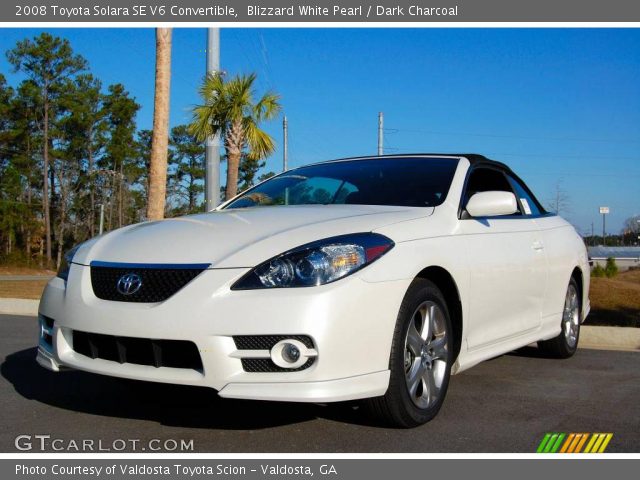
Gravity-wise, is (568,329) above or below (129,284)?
below

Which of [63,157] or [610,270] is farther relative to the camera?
[63,157]

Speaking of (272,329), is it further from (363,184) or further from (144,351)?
(363,184)

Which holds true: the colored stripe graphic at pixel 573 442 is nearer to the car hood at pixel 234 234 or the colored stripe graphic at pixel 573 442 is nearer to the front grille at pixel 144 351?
the car hood at pixel 234 234

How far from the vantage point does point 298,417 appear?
153 inches

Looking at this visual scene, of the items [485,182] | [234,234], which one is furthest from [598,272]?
[234,234]

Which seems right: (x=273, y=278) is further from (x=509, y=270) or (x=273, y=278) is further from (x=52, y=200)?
(x=52, y=200)

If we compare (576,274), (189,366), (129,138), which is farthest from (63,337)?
(129,138)

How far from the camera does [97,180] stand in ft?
210

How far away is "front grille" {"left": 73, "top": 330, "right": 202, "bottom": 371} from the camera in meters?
3.25

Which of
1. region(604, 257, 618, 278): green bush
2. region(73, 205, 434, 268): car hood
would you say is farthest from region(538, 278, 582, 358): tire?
region(604, 257, 618, 278): green bush

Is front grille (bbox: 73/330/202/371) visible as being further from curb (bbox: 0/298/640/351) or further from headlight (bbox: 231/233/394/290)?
curb (bbox: 0/298/640/351)

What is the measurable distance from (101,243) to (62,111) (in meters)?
56.4

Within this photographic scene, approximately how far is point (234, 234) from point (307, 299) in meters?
0.66

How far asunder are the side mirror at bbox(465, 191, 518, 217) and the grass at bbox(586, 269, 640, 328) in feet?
22.1
